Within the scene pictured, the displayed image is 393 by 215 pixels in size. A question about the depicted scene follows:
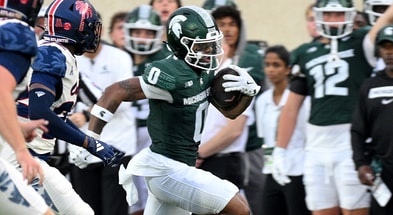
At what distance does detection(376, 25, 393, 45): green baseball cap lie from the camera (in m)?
7.46

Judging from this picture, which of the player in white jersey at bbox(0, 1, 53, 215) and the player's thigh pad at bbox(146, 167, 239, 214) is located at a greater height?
the player in white jersey at bbox(0, 1, 53, 215)

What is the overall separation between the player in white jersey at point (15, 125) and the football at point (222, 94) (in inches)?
61.0

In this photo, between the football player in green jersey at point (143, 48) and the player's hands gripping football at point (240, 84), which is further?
the football player in green jersey at point (143, 48)

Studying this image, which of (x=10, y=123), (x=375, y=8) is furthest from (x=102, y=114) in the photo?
(x=375, y=8)

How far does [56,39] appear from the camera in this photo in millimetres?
6684

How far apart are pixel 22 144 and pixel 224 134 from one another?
11.5 feet

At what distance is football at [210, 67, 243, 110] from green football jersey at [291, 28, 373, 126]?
143 cm

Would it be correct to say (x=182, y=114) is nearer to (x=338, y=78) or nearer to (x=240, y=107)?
(x=240, y=107)

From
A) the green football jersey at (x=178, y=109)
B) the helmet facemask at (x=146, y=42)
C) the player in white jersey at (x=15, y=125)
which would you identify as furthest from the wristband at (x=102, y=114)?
the helmet facemask at (x=146, y=42)

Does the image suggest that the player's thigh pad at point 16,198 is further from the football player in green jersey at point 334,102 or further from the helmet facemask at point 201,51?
the football player in green jersey at point 334,102

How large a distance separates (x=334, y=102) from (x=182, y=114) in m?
1.74

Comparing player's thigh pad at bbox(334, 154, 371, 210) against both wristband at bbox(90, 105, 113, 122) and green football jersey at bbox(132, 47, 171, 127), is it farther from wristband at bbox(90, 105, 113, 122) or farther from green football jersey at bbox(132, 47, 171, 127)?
wristband at bbox(90, 105, 113, 122)

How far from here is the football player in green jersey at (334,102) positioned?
7895mm

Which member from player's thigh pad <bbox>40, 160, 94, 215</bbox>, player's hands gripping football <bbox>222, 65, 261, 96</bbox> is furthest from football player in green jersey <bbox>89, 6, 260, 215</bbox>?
player's thigh pad <bbox>40, 160, 94, 215</bbox>
